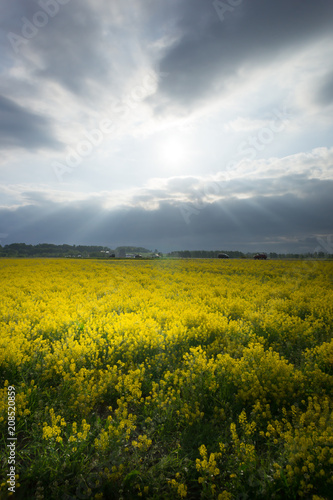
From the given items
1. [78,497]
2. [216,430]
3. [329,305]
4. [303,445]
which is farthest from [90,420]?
[329,305]

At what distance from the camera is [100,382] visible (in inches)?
172

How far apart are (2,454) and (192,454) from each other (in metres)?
2.32

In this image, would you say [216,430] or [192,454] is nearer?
[192,454]

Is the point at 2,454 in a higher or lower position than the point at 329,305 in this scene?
lower

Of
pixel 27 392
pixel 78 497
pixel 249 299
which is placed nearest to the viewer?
pixel 78 497

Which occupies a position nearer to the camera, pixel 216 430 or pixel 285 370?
pixel 216 430

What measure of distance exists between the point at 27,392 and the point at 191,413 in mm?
2576

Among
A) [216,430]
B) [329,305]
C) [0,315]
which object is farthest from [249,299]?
[0,315]

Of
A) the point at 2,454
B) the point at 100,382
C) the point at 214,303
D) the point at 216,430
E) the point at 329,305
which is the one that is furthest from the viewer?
the point at 214,303

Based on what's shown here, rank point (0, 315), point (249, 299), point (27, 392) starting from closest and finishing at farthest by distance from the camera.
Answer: point (27, 392)
point (0, 315)
point (249, 299)

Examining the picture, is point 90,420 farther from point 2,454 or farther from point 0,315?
point 0,315

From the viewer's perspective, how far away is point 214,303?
9.84 m

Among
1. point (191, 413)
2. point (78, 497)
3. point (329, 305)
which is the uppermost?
point (329, 305)

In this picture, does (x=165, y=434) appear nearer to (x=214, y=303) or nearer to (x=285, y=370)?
(x=285, y=370)
